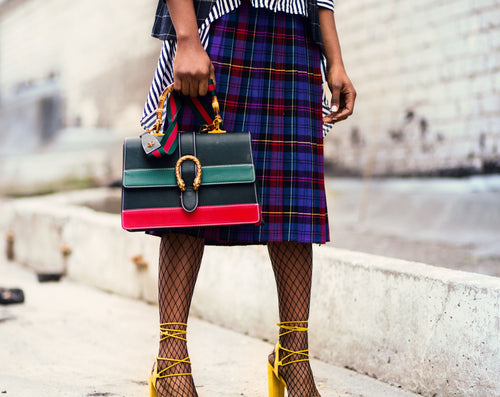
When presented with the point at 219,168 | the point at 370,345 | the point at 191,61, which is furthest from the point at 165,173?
the point at 370,345

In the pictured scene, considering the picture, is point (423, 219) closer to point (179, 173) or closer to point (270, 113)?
point (270, 113)

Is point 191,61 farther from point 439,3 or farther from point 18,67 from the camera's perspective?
point 18,67

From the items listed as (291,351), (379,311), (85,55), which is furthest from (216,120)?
(85,55)

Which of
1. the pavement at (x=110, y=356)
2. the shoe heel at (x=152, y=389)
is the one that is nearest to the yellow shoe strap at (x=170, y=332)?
the shoe heel at (x=152, y=389)

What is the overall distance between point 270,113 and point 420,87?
198 inches

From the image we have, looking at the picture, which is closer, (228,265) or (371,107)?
(228,265)

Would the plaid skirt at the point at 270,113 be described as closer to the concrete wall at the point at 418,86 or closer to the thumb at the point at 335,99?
the thumb at the point at 335,99

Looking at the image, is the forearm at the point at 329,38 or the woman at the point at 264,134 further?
the forearm at the point at 329,38

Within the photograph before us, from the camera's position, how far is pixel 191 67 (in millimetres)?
1503

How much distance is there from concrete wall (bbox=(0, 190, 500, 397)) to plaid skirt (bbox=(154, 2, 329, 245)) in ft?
1.80

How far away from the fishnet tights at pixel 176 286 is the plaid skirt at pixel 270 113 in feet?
0.14

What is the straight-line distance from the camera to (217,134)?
1567 millimetres

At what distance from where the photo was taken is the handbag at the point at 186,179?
59.0 inches

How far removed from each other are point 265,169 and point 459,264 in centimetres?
258
